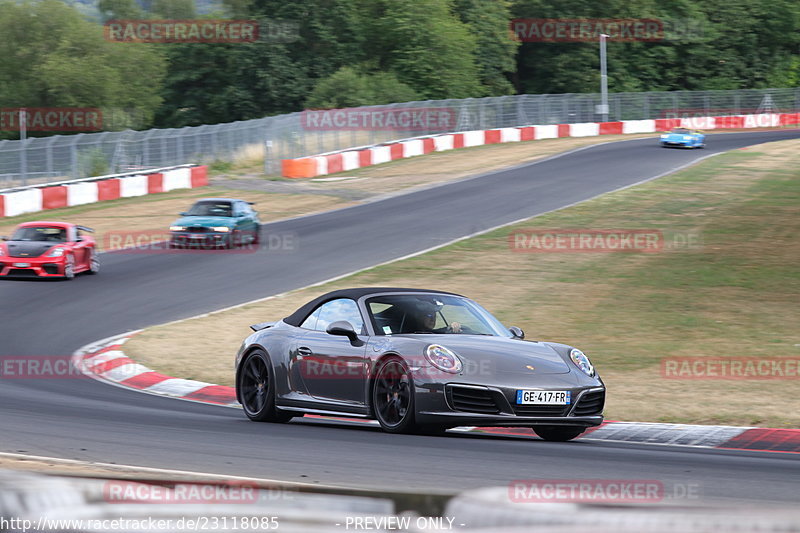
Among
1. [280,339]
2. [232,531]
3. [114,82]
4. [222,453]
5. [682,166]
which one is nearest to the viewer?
A: [232,531]

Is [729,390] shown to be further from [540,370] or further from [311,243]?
[311,243]

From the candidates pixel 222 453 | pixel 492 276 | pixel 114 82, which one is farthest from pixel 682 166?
pixel 114 82

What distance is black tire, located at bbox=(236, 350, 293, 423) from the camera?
34.1 ft

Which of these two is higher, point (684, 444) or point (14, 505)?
point (14, 505)

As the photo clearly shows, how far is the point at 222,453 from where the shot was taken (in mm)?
7902

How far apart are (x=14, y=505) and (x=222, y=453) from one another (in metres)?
3.90

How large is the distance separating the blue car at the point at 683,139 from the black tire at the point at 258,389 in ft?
131

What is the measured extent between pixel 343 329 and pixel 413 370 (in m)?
0.85

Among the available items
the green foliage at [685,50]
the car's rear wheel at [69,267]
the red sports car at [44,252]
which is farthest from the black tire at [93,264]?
the green foliage at [685,50]

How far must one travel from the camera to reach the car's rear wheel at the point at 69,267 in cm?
2233

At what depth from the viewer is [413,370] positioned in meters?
8.99

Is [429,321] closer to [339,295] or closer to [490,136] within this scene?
[339,295]

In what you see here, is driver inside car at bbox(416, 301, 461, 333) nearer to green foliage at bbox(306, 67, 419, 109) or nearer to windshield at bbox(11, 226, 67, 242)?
windshield at bbox(11, 226, 67, 242)

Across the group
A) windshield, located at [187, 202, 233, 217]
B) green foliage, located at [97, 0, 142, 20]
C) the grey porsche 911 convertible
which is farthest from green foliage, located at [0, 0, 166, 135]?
the grey porsche 911 convertible
